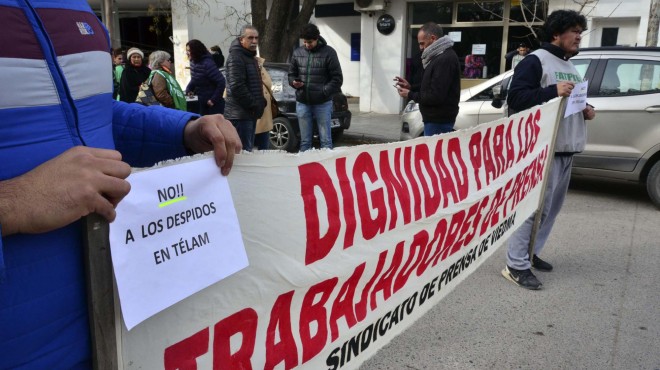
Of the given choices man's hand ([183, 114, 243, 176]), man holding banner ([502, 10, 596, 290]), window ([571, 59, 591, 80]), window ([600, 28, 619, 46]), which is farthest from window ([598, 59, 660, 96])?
window ([600, 28, 619, 46])

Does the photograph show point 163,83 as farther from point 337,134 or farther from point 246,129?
point 337,134

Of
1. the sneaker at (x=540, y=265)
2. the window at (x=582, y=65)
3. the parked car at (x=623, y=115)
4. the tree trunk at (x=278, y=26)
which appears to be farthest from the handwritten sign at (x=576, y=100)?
the tree trunk at (x=278, y=26)

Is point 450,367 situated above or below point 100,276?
below

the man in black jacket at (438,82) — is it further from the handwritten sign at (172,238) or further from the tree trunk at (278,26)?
the tree trunk at (278,26)

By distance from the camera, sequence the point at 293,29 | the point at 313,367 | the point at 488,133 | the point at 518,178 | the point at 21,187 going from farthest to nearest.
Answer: the point at 293,29 < the point at 518,178 < the point at 488,133 < the point at 313,367 < the point at 21,187

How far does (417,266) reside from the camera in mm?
2320

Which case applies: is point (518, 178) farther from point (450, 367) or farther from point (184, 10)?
point (184, 10)

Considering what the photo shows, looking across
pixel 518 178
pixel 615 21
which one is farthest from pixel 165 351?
pixel 615 21

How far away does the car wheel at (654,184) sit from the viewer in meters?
6.02

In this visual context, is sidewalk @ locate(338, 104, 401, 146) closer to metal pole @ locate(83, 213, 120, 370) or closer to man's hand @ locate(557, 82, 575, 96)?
man's hand @ locate(557, 82, 575, 96)

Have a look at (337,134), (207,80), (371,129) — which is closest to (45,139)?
(207,80)

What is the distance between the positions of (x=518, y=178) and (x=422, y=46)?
3240 mm

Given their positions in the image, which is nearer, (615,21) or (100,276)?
(100,276)

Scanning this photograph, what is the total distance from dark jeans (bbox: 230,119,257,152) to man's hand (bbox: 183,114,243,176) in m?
4.92
